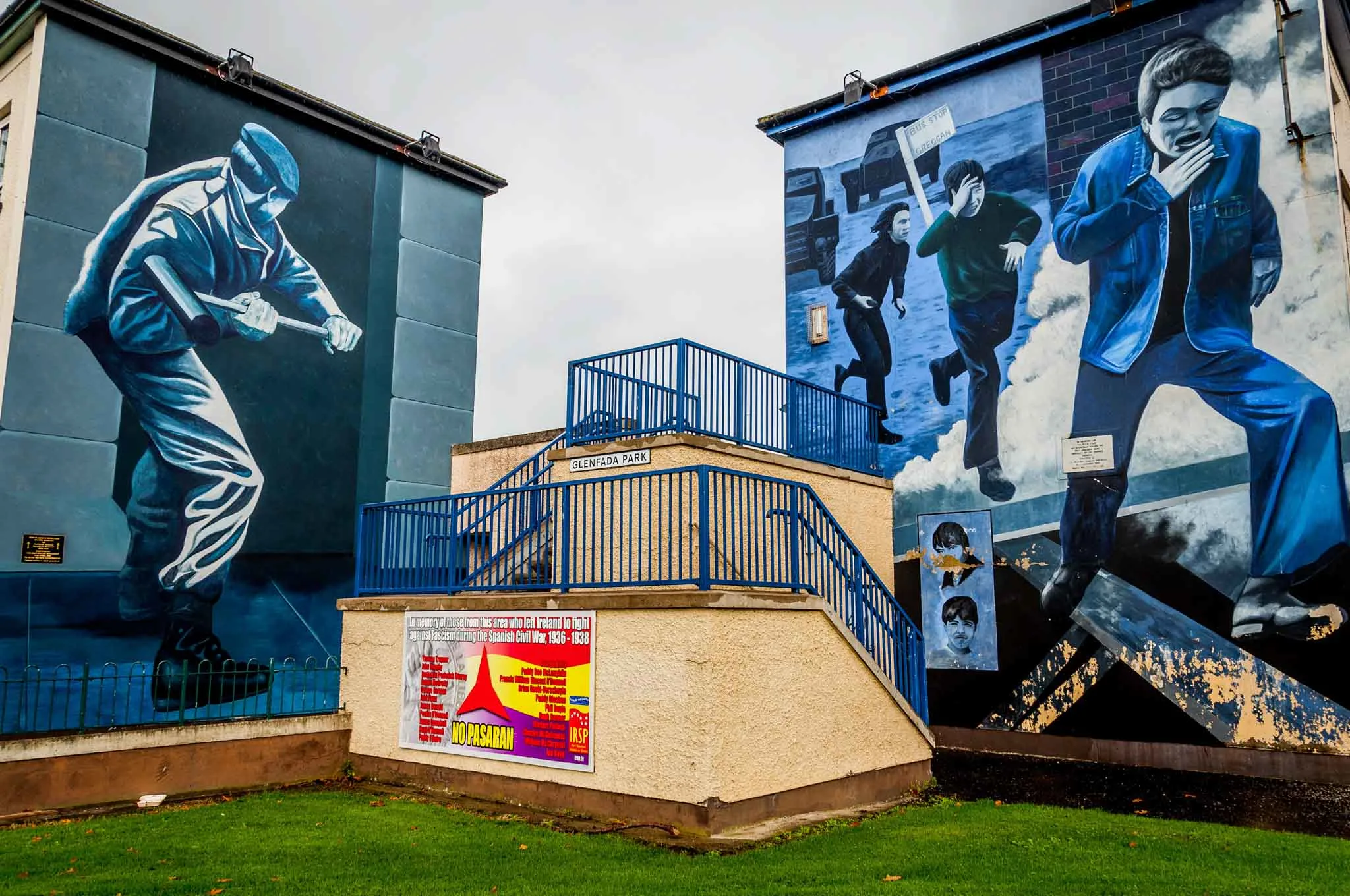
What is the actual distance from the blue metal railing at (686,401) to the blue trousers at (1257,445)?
361 centimetres

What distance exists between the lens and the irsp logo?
8883 millimetres

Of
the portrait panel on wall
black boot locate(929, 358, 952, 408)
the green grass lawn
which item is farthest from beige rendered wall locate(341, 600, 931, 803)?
black boot locate(929, 358, 952, 408)

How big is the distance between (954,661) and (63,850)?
10.4m

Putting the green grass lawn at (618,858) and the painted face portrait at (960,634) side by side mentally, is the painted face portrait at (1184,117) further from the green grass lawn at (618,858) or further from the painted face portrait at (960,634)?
the green grass lawn at (618,858)

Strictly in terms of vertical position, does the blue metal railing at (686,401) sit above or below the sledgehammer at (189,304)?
below

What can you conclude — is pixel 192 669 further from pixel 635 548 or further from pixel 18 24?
pixel 18 24

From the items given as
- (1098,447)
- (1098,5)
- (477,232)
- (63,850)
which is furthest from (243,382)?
(1098,5)

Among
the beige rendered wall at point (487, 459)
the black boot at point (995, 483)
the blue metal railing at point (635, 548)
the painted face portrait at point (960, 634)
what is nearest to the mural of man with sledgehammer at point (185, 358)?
the beige rendered wall at point (487, 459)

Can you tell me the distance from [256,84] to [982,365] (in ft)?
37.5

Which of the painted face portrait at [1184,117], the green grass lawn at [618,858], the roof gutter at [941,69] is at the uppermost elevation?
the roof gutter at [941,69]

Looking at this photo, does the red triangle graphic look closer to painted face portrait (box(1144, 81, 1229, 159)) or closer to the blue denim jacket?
the blue denim jacket

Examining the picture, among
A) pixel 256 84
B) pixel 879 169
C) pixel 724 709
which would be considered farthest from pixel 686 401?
pixel 256 84

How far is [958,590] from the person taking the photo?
45.1 ft

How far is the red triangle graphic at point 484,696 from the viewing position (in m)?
9.69
